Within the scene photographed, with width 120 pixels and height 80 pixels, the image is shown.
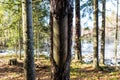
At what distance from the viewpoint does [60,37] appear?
279cm

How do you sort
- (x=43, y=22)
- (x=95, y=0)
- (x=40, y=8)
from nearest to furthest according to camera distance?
(x=95, y=0) < (x=40, y=8) < (x=43, y=22)

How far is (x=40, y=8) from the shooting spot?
17.0 meters

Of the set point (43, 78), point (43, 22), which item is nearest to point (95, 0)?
point (43, 78)

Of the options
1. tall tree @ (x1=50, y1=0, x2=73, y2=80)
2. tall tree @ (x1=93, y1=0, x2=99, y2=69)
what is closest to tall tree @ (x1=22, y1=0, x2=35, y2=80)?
tall tree @ (x1=50, y1=0, x2=73, y2=80)

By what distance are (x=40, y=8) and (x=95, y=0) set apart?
17.7ft

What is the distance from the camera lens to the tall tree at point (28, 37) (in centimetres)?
702

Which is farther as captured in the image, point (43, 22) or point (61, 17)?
point (43, 22)

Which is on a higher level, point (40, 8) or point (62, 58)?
point (40, 8)

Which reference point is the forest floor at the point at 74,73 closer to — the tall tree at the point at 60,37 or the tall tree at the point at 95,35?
the tall tree at the point at 95,35

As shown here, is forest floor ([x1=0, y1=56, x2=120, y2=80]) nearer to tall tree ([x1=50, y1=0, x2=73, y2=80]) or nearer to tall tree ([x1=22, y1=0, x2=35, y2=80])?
tall tree ([x1=22, y1=0, x2=35, y2=80])

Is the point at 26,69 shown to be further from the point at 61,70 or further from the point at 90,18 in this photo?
the point at 90,18

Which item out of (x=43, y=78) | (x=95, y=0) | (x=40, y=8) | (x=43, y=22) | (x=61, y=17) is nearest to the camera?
(x=61, y=17)

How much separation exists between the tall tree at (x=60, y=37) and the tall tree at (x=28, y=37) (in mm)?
4209

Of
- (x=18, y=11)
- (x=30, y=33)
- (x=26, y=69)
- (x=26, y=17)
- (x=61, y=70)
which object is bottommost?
(x=26, y=69)
